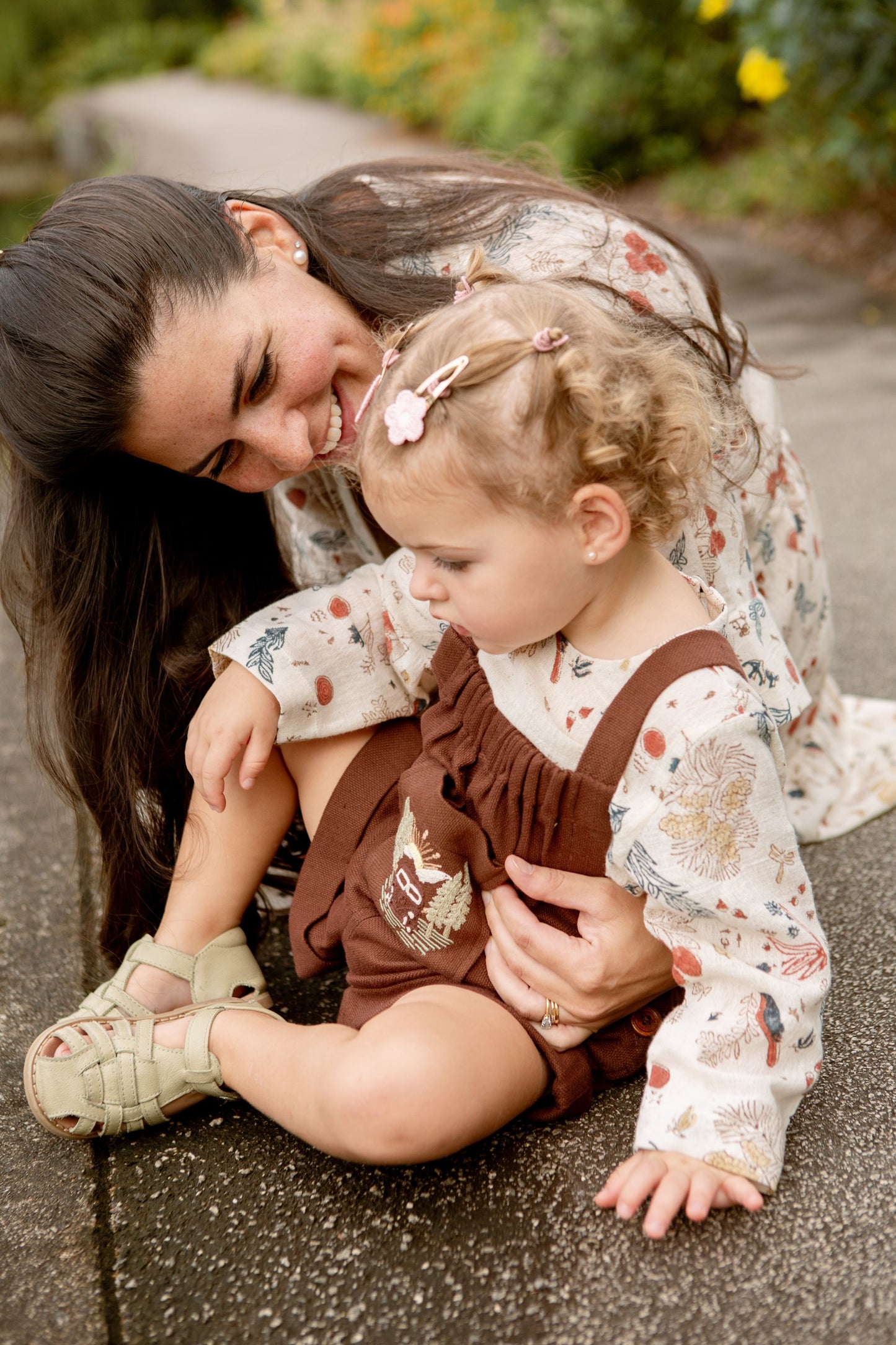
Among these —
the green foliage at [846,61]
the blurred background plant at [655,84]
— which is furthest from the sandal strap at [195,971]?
the green foliage at [846,61]

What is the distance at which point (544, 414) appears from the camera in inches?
48.1

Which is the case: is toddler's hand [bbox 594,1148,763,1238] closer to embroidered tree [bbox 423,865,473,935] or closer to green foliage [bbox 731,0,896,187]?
embroidered tree [bbox 423,865,473,935]

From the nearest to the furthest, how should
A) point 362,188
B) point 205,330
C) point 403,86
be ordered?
point 205,330, point 362,188, point 403,86

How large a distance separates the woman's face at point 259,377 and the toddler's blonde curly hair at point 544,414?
31 cm

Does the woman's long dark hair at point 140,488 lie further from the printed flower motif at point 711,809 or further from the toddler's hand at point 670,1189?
the toddler's hand at point 670,1189

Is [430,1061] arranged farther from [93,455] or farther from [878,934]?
[93,455]

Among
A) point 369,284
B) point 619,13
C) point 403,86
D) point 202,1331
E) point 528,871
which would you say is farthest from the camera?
point 403,86

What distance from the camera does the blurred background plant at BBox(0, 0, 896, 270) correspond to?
428 centimetres

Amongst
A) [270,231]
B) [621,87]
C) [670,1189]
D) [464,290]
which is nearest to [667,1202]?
[670,1189]

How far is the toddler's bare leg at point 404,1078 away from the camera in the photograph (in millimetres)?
1260

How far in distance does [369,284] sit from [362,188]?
10.5 inches

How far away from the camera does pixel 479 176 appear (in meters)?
1.96

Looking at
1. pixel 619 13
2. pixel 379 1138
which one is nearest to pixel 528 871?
pixel 379 1138

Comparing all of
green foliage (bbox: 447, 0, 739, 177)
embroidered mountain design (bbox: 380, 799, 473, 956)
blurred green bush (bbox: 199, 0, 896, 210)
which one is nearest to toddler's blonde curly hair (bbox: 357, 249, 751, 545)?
embroidered mountain design (bbox: 380, 799, 473, 956)
